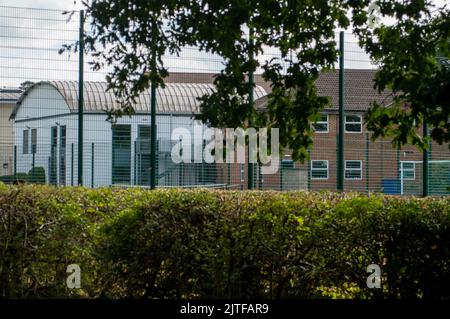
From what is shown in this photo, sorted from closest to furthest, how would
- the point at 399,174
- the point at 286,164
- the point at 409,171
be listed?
the point at 286,164 → the point at 399,174 → the point at 409,171

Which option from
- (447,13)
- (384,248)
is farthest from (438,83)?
(384,248)

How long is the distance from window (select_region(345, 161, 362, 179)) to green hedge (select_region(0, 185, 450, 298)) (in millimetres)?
6191

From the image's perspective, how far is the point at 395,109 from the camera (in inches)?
325

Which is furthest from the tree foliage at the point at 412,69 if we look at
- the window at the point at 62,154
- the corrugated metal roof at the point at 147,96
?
the window at the point at 62,154

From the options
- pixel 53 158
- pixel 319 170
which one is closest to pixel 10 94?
pixel 53 158

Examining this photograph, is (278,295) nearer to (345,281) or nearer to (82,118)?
(345,281)

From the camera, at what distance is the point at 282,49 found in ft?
28.4

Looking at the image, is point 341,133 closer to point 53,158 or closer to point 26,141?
point 53,158

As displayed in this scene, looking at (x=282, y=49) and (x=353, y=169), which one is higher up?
(x=282, y=49)

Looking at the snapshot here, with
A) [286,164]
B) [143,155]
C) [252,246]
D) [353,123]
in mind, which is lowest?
[252,246]

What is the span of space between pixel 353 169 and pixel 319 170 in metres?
0.67

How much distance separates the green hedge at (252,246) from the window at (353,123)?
6195 millimetres

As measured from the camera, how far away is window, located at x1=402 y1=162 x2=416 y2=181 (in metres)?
14.6
